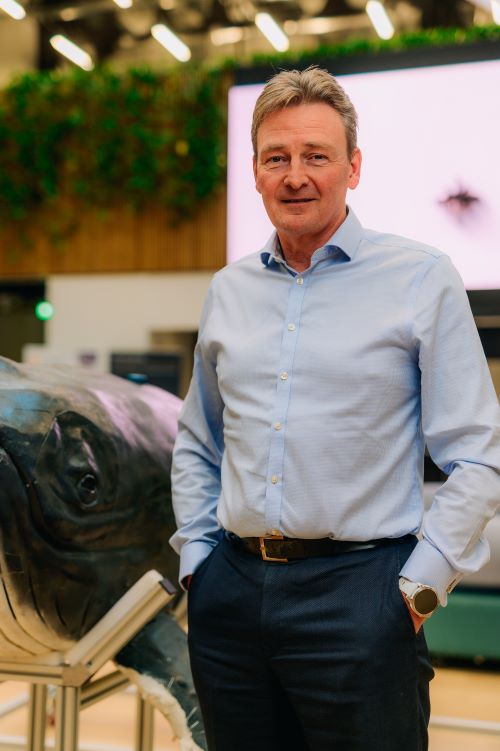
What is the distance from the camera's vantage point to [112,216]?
816 cm

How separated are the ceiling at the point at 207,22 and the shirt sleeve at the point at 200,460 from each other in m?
10.1

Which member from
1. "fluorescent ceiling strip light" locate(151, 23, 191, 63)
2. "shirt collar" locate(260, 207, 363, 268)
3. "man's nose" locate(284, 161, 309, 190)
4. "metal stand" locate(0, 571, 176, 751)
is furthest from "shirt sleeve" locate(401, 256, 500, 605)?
"fluorescent ceiling strip light" locate(151, 23, 191, 63)

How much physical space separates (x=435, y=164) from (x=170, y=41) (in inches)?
327

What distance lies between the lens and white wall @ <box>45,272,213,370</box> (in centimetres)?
798

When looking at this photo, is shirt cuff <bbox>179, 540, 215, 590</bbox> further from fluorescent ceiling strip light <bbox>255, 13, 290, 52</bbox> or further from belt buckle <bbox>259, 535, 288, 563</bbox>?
fluorescent ceiling strip light <bbox>255, 13, 290, 52</bbox>

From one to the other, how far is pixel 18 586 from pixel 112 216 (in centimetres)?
670

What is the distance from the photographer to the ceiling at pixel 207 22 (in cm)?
1134

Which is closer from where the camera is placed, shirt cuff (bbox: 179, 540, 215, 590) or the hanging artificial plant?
shirt cuff (bbox: 179, 540, 215, 590)

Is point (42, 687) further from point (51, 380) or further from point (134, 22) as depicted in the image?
point (134, 22)

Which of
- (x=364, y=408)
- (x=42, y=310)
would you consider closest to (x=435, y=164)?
(x=364, y=408)

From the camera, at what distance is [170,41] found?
38.9 feet

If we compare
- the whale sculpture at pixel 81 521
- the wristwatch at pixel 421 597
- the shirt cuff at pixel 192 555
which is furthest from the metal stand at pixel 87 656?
the wristwatch at pixel 421 597

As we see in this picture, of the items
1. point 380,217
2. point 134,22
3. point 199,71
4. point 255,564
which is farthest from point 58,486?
point 134,22

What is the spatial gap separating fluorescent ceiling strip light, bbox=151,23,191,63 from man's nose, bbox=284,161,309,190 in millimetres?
10841
